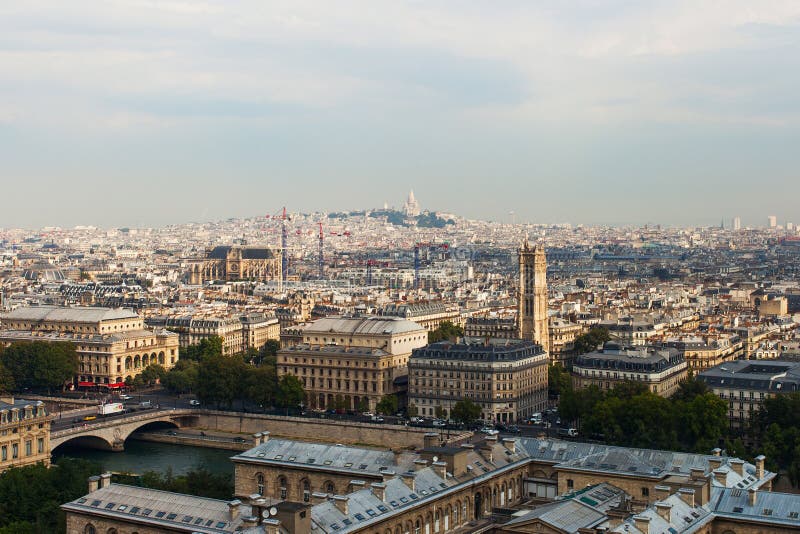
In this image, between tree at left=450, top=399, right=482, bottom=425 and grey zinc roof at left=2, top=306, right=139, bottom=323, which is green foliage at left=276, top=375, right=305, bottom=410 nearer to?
tree at left=450, top=399, right=482, bottom=425

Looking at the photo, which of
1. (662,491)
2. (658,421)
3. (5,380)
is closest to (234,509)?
(662,491)

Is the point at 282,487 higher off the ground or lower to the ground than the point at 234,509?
lower

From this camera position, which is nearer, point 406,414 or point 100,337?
point 406,414

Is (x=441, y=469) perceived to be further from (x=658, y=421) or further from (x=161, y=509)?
(x=658, y=421)

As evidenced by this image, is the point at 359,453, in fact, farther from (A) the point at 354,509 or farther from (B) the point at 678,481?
(B) the point at 678,481

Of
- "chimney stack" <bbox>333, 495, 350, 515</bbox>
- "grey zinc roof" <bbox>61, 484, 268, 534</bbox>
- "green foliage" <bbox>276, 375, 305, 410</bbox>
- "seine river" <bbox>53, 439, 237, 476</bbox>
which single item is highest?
"chimney stack" <bbox>333, 495, 350, 515</bbox>

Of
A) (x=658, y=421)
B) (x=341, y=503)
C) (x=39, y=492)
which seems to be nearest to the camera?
(x=341, y=503)

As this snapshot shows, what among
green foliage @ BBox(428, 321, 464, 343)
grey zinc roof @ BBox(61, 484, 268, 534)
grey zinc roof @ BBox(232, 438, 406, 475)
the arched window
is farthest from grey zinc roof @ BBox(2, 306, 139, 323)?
grey zinc roof @ BBox(61, 484, 268, 534)
